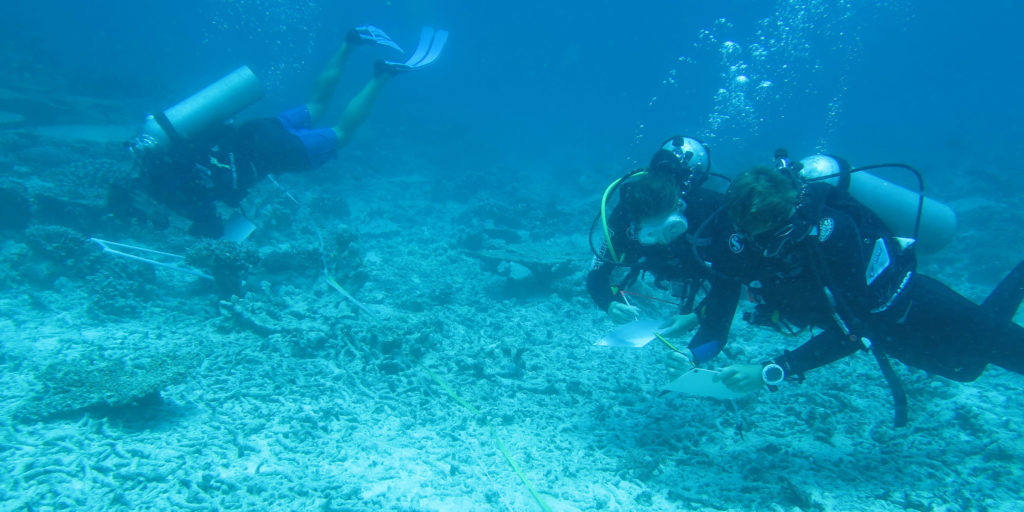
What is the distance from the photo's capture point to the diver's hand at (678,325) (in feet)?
11.3

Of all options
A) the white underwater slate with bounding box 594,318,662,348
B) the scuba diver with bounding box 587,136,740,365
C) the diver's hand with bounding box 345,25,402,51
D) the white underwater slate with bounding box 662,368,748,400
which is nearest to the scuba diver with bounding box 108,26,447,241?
the diver's hand with bounding box 345,25,402,51

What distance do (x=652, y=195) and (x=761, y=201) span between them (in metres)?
0.72

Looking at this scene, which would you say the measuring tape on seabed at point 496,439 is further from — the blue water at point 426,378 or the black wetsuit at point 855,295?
the black wetsuit at point 855,295

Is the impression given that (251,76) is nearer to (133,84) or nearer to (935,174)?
(133,84)

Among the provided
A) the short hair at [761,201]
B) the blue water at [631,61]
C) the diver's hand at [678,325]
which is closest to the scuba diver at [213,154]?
the diver's hand at [678,325]

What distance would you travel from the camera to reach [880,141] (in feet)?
111

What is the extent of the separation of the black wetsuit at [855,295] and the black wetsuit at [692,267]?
0.64 feet

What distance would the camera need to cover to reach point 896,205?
362cm

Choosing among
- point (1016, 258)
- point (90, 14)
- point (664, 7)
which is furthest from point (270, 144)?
point (90, 14)

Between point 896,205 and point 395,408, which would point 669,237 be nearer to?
point 896,205

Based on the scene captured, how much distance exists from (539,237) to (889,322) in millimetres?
8510

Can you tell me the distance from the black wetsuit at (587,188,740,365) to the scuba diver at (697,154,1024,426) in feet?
0.64

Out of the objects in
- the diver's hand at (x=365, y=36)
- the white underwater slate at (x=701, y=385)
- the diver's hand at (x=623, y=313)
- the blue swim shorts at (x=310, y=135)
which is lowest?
the white underwater slate at (x=701, y=385)

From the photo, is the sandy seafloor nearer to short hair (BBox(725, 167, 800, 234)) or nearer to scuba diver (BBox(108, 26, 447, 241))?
scuba diver (BBox(108, 26, 447, 241))
